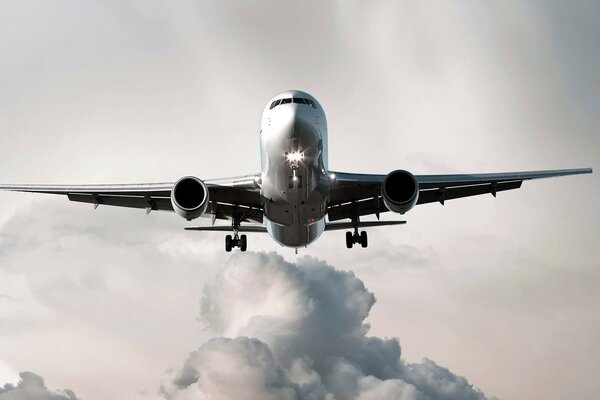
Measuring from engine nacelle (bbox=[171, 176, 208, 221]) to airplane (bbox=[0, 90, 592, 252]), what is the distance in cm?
3

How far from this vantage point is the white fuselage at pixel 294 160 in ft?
81.5

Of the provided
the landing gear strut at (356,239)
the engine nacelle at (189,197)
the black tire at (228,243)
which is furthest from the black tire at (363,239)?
the engine nacelle at (189,197)

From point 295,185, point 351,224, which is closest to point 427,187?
point 351,224

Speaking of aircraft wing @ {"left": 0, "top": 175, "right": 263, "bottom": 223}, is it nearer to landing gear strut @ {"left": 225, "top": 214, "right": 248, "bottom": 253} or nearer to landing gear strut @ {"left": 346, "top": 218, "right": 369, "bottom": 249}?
landing gear strut @ {"left": 225, "top": 214, "right": 248, "bottom": 253}

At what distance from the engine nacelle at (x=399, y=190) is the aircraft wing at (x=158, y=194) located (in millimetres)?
4846

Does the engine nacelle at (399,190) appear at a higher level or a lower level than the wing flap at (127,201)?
lower

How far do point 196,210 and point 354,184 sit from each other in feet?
20.0

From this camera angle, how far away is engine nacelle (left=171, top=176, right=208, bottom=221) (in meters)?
27.1

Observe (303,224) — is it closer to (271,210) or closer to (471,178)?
(271,210)

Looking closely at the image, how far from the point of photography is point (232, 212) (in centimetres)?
3306

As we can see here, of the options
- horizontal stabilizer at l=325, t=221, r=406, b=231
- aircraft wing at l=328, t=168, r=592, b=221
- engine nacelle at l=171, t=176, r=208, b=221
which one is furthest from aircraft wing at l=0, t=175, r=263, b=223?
aircraft wing at l=328, t=168, r=592, b=221

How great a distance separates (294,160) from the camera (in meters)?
25.2

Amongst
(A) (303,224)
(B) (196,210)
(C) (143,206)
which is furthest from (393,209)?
(C) (143,206)

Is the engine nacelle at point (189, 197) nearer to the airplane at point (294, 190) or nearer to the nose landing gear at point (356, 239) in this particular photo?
the airplane at point (294, 190)
